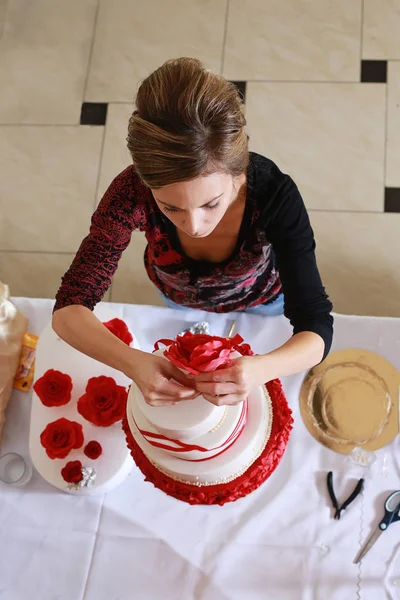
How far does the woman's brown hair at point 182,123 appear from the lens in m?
0.83

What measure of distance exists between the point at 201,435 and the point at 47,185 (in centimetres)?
158

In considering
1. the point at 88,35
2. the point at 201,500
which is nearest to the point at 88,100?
the point at 88,35

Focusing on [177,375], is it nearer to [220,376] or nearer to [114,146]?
[220,376]

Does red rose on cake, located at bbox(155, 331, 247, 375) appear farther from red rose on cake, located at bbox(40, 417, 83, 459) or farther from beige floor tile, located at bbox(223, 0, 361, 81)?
beige floor tile, located at bbox(223, 0, 361, 81)

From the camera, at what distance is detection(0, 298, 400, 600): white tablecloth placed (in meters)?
1.23

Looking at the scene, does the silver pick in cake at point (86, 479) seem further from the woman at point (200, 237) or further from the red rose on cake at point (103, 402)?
the woman at point (200, 237)

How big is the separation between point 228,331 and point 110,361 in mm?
481

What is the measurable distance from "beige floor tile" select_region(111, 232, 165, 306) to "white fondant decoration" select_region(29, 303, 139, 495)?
2.35ft

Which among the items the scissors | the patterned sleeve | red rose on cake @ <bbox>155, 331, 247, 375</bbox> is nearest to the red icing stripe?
red rose on cake @ <bbox>155, 331, 247, 375</bbox>

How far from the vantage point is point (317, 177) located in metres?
2.11

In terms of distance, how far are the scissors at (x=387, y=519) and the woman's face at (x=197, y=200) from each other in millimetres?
728

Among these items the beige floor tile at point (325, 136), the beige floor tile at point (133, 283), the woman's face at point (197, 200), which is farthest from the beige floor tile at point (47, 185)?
the woman's face at point (197, 200)

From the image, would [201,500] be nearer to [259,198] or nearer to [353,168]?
[259,198]

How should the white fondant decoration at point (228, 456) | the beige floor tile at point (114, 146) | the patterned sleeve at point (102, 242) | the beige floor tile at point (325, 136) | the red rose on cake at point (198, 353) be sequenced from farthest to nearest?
the beige floor tile at point (114, 146), the beige floor tile at point (325, 136), the patterned sleeve at point (102, 242), the white fondant decoration at point (228, 456), the red rose on cake at point (198, 353)
